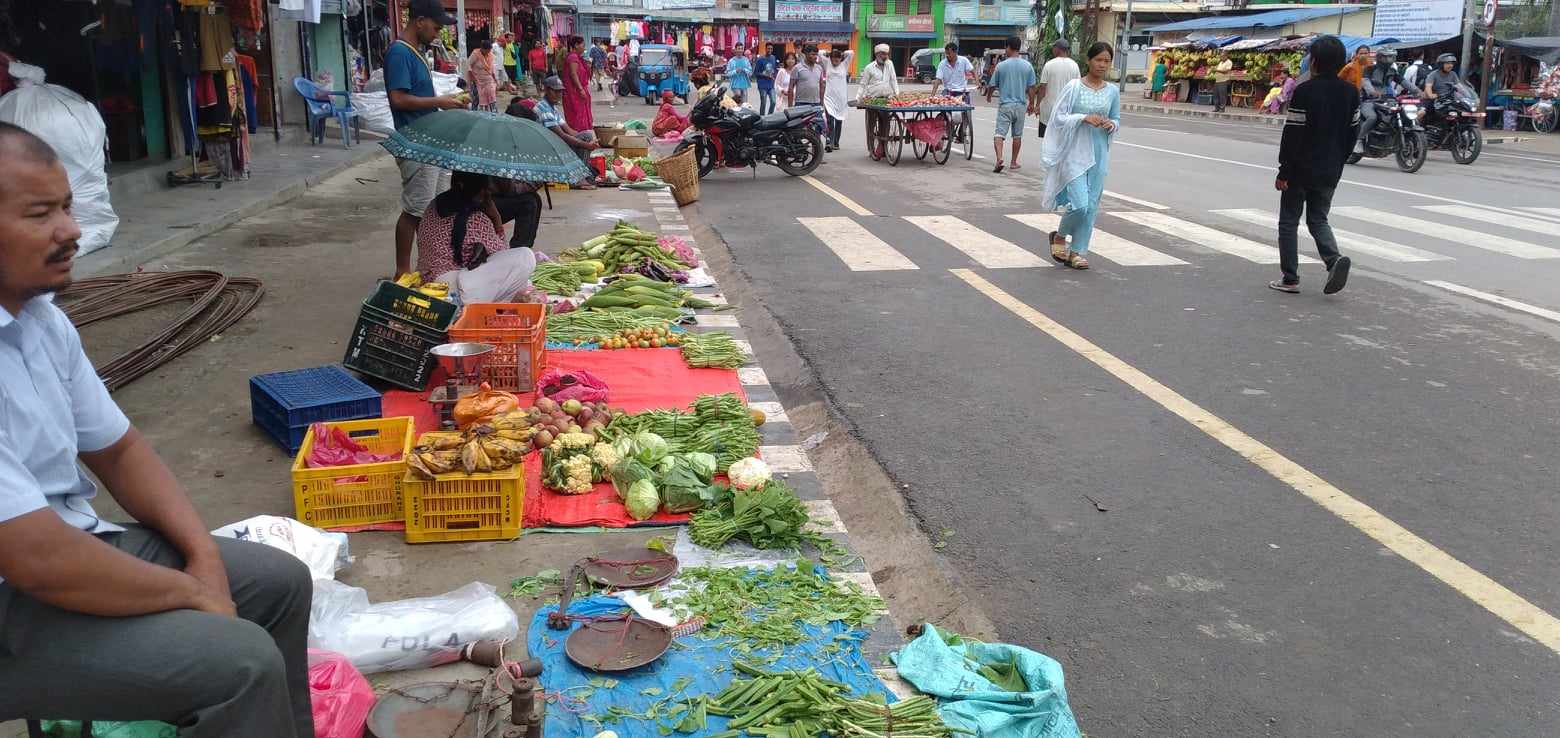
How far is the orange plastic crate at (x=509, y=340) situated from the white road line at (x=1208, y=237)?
6.62 meters

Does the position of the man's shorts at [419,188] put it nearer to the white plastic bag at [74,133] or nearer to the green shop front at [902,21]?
the white plastic bag at [74,133]

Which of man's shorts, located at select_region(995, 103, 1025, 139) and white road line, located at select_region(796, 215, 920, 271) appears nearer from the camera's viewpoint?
white road line, located at select_region(796, 215, 920, 271)

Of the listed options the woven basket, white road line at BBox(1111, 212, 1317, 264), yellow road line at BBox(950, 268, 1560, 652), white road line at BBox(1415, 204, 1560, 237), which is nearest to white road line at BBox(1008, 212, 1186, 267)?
white road line at BBox(1111, 212, 1317, 264)

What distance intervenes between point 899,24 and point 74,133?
64.0 m

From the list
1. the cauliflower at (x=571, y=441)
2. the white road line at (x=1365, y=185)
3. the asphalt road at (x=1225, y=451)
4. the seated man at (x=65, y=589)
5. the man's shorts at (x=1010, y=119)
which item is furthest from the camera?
the man's shorts at (x=1010, y=119)

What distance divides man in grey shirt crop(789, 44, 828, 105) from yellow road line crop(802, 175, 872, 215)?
14.2ft

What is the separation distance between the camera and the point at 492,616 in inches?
136

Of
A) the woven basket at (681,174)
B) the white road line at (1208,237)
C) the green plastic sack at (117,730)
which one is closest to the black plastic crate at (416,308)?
the green plastic sack at (117,730)

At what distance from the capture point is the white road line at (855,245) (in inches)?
374

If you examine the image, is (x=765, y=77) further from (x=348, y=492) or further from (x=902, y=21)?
(x=902, y=21)

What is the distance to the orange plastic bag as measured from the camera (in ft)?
16.2

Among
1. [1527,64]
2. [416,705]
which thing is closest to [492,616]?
[416,705]

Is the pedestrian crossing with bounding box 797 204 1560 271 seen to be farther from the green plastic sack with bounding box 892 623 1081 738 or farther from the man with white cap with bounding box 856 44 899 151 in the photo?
the green plastic sack with bounding box 892 623 1081 738

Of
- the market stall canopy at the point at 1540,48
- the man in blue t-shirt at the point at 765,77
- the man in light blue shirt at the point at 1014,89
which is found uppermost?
the market stall canopy at the point at 1540,48
